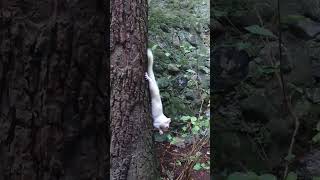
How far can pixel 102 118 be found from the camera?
2.24ft

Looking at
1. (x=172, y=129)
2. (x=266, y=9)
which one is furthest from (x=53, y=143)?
(x=172, y=129)

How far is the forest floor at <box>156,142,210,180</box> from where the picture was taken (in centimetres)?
535

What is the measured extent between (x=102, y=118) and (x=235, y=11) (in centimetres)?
215

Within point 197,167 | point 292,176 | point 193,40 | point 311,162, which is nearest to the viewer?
point 292,176

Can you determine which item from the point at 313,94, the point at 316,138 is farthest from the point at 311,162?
the point at 313,94

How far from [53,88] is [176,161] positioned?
198 inches

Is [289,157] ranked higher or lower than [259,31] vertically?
lower

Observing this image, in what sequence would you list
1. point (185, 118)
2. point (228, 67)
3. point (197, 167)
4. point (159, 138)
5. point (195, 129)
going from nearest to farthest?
1. point (228, 67)
2. point (197, 167)
3. point (159, 138)
4. point (195, 129)
5. point (185, 118)

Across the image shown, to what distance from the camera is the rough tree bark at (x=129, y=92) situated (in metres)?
4.28

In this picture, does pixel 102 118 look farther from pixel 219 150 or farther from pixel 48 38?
pixel 219 150

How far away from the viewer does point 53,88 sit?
666 mm

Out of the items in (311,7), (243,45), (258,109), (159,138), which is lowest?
(159,138)

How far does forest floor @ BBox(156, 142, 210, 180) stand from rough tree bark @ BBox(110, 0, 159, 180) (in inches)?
31.0

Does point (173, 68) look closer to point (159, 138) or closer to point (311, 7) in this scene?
point (159, 138)
